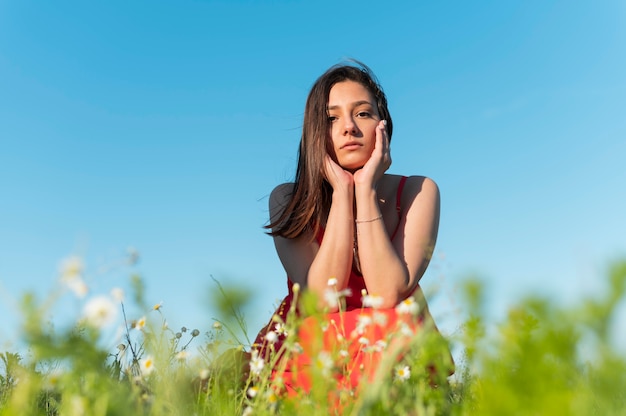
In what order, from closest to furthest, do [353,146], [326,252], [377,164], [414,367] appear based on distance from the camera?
[414,367]
[326,252]
[377,164]
[353,146]

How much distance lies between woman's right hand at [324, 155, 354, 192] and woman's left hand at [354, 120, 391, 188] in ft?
0.16

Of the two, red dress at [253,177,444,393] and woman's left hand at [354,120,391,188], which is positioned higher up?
woman's left hand at [354,120,391,188]

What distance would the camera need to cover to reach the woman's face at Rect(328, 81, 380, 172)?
14.1ft

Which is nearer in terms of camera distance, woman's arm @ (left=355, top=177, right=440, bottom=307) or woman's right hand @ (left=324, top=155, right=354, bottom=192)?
woman's arm @ (left=355, top=177, right=440, bottom=307)

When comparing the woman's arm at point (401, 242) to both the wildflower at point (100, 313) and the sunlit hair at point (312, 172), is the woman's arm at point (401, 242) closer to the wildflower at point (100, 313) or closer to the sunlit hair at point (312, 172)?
the sunlit hair at point (312, 172)

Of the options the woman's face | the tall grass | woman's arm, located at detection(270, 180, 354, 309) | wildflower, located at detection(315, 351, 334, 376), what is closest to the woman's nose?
the woman's face

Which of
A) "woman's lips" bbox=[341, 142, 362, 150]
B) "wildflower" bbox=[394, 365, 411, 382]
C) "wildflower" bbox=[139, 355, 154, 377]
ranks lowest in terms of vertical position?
"wildflower" bbox=[394, 365, 411, 382]

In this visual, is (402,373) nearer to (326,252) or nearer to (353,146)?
(326,252)

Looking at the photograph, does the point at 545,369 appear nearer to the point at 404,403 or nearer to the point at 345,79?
the point at 404,403

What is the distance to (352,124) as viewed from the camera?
4312 millimetres

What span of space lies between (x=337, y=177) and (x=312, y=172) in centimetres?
26

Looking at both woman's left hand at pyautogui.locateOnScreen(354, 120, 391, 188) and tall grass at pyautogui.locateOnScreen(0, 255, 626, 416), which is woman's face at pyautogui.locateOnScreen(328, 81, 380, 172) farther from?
tall grass at pyautogui.locateOnScreen(0, 255, 626, 416)

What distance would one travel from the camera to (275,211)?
15.3 ft

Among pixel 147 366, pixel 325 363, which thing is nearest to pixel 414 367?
pixel 325 363
